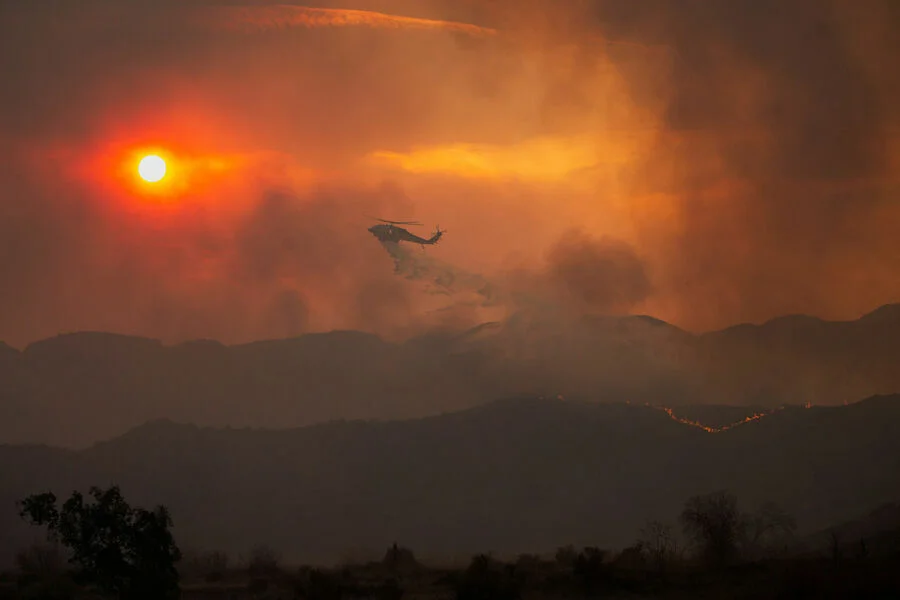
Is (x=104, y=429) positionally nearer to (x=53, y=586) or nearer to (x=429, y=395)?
(x=429, y=395)

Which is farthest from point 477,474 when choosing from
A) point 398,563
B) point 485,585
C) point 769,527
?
point 485,585

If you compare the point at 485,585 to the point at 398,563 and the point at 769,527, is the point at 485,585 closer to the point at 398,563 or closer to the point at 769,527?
the point at 398,563

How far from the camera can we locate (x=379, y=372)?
17825 centimetres

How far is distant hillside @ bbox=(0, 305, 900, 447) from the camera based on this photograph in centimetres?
16650

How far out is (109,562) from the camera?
53.2 m

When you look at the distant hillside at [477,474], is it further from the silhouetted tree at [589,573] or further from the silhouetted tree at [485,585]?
the silhouetted tree at [485,585]

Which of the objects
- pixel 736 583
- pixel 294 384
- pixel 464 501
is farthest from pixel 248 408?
pixel 736 583

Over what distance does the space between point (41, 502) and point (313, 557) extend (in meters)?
72.5

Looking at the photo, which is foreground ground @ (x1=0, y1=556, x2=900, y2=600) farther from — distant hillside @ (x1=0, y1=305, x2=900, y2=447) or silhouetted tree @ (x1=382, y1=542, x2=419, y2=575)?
distant hillside @ (x1=0, y1=305, x2=900, y2=447)

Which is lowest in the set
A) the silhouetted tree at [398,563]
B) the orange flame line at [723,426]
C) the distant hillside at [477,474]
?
the silhouetted tree at [398,563]

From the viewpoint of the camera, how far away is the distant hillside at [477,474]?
4990 inches

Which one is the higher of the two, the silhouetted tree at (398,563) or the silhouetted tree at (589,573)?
the silhouetted tree at (398,563)

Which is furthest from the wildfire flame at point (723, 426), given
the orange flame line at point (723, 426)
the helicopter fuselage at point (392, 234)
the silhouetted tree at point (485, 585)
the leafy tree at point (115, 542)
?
the leafy tree at point (115, 542)

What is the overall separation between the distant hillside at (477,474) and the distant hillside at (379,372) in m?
13.2
